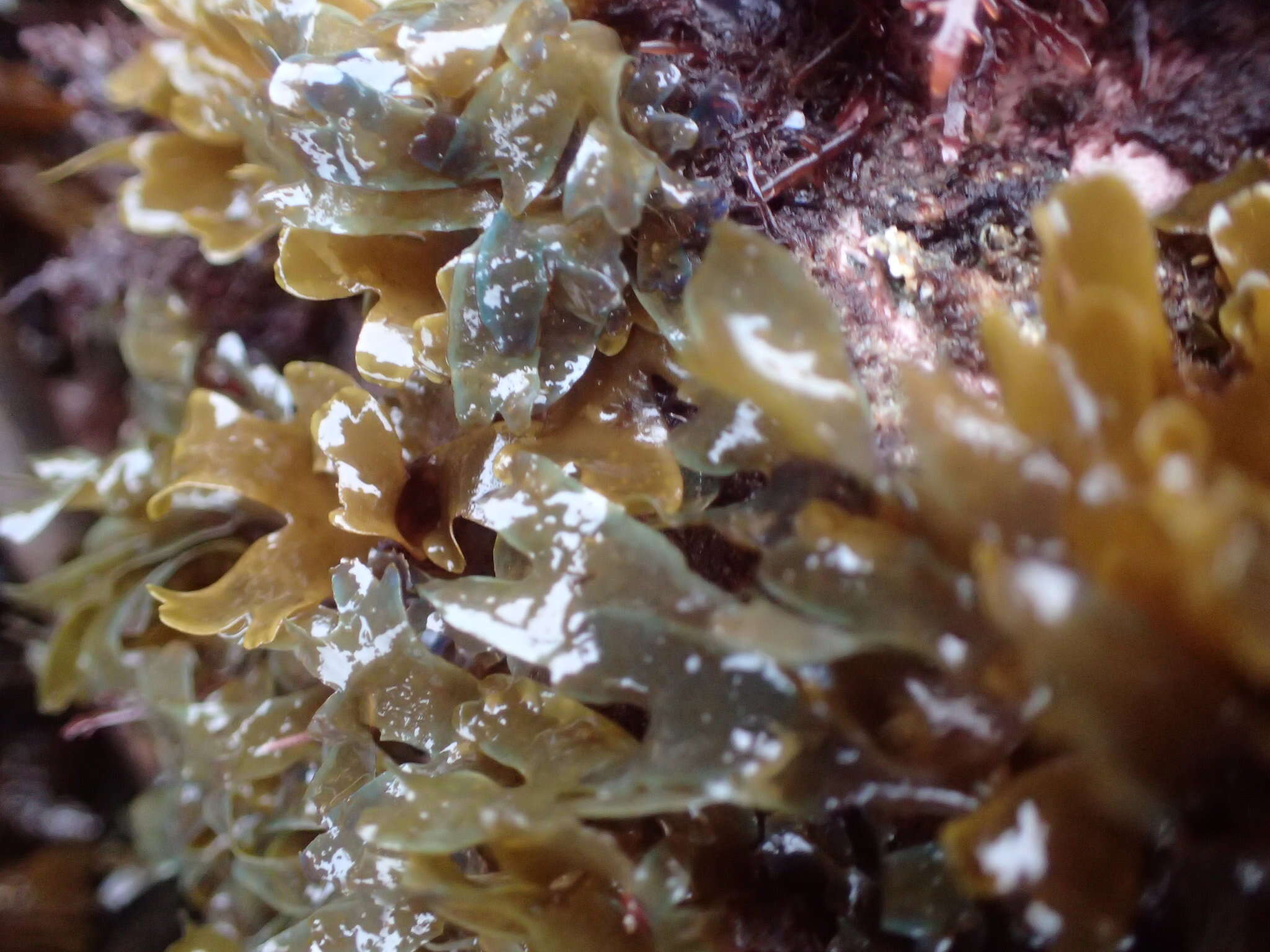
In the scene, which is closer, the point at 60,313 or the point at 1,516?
the point at 1,516

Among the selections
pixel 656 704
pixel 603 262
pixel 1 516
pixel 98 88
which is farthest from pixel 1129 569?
pixel 98 88

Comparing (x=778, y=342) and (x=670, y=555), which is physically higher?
(x=778, y=342)

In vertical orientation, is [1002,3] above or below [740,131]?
above

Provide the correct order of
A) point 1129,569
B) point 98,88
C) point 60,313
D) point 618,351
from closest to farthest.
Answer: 1. point 1129,569
2. point 618,351
3. point 98,88
4. point 60,313

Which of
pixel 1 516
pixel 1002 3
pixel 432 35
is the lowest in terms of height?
pixel 1 516

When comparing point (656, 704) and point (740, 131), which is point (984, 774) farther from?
point (740, 131)

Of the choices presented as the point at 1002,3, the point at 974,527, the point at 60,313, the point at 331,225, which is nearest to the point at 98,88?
the point at 60,313

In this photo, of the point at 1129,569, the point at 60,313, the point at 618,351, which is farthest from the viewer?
the point at 60,313
